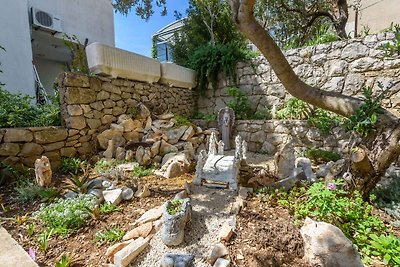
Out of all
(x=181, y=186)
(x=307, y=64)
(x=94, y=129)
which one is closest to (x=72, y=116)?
(x=94, y=129)

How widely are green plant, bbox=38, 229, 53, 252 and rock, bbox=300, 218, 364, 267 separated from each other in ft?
5.96

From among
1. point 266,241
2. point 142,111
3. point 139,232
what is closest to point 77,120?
point 142,111

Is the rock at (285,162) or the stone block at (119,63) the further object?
the stone block at (119,63)

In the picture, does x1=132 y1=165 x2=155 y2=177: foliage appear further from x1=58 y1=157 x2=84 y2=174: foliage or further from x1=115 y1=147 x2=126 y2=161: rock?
x1=58 y1=157 x2=84 y2=174: foliage

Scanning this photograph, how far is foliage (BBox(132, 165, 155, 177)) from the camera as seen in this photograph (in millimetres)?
2633

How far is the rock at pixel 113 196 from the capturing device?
76.6 inches

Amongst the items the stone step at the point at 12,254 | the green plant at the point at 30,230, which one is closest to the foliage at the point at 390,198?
the stone step at the point at 12,254

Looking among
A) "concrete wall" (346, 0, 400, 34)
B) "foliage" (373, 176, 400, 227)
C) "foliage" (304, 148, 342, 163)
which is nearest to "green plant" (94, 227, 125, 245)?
"foliage" (373, 176, 400, 227)

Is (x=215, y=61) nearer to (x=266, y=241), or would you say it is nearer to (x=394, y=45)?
(x=394, y=45)

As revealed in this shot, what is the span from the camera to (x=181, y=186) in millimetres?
2340

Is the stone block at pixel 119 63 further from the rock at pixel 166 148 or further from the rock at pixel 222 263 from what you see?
the rock at pixel 222 263

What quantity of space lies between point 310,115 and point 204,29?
4046mm

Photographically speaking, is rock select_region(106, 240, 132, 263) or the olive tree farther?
the olive tree

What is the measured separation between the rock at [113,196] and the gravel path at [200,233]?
2.27ft
